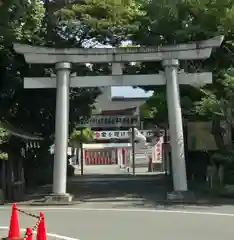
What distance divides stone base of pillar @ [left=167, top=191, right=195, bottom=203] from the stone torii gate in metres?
0.30

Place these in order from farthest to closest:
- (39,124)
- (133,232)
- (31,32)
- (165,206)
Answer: (39,124) < (31,32) < (165,206) < (133,232)

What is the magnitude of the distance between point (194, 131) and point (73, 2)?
9021 mm

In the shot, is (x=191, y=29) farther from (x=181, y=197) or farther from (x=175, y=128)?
(x=181, y=197)

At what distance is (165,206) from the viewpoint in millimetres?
18516

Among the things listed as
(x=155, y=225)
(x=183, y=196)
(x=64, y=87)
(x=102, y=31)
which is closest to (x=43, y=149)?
(x=102, y=31)

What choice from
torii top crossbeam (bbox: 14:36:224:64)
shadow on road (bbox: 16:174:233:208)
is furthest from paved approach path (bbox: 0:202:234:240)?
torii top crossbeam (bbox: 14:36:224:64)

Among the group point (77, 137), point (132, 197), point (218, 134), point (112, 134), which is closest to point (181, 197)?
point (132, 197)

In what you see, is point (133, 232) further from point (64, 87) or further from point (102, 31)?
point (102, 31)

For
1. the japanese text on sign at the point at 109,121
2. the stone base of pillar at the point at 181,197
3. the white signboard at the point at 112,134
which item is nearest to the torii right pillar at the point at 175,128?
the stone base of pillar at the point at 181,197

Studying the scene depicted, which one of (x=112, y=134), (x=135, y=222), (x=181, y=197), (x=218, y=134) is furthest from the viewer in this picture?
(x=112, y=134)

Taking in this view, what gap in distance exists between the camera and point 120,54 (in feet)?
71.3

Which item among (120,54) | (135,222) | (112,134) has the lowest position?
(135,222)

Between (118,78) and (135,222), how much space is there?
9035mm

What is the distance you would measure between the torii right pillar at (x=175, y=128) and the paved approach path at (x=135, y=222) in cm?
299
